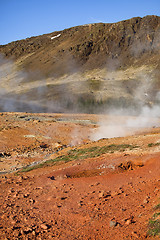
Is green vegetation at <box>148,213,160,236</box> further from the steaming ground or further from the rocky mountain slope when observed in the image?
the rocky mountain slope

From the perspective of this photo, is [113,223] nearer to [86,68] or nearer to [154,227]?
[154,227]

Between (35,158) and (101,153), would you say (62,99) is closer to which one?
(35,158)

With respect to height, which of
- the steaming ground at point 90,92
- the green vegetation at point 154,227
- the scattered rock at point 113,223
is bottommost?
the scattered rock at point 113,223

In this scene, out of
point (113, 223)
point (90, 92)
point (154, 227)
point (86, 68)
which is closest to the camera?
point (154, 227)

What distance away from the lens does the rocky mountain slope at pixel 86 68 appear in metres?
53.2

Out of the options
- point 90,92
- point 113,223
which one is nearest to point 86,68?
point 90,92

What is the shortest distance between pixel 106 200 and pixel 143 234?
2.02 meters

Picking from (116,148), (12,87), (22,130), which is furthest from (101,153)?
(12,87)

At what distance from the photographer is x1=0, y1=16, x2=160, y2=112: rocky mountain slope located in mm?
53250

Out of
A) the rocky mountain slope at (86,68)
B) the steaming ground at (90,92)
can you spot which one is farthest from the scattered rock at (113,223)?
the rocky mountain slope at (86,68)

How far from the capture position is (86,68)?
8494 cm

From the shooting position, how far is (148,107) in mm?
44969

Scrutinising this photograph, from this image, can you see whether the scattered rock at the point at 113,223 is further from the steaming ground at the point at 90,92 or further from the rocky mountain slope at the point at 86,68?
the rocky mountain slope at the point at 86,68

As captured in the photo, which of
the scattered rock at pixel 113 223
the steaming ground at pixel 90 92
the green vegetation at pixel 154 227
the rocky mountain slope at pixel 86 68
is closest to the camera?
the green vegetation at pixel 154 227
